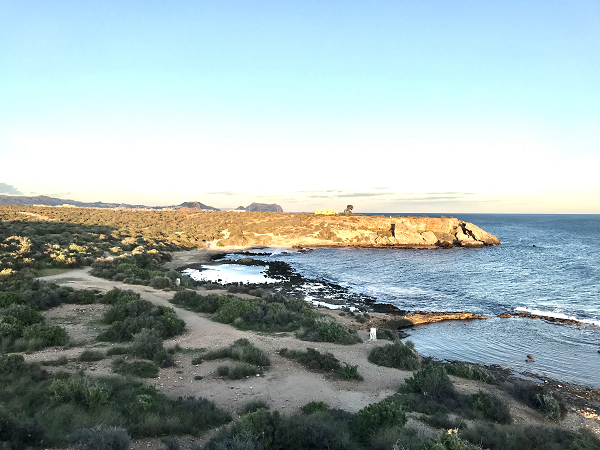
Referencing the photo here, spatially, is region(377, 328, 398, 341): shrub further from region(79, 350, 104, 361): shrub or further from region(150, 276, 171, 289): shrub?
region(150, 276, 171, 289): shrub

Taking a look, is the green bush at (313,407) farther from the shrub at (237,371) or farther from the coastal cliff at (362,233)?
the coastal cliff at (362,233)

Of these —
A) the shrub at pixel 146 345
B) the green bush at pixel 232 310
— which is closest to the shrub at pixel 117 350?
the shrub at pixel 146 345

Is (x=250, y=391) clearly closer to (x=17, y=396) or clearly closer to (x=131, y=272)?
(x=17, y=396)

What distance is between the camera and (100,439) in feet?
19.7

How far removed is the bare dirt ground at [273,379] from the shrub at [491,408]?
22.4 inches

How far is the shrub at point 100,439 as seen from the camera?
19.3 ft

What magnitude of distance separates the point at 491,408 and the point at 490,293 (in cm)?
2768

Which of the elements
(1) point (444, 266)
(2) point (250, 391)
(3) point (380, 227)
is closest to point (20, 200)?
(3) point (380, 227)

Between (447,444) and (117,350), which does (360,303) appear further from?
(447,444)

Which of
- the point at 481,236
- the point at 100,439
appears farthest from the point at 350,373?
the point at 481,236

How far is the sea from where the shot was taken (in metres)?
19.1

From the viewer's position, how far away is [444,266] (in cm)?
5066

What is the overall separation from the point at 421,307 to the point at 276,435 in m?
24.7

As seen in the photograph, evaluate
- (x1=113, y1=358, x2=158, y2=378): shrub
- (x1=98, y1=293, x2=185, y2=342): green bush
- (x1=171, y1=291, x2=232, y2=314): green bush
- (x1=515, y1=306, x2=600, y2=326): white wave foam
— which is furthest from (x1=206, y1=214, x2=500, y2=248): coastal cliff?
(x1=113, y1=358, x2=158, y2=378): shrub
